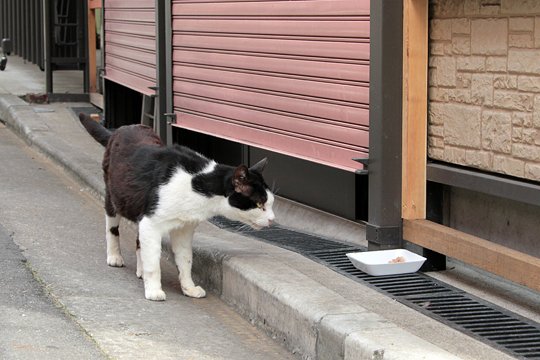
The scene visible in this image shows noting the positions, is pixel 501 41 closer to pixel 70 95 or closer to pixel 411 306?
pixel 411 306

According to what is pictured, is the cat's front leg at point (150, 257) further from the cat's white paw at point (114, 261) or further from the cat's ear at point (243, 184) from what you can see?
the cat's white paw at point (114, 261)

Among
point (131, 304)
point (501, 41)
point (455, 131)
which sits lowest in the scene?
point (131, 304)

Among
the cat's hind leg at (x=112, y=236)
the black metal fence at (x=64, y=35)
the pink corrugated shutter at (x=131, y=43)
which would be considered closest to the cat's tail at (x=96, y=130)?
the cat's hind leg at (x=112, y=236)

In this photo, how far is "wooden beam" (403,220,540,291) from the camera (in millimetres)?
5832

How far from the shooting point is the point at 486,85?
21.0 ft

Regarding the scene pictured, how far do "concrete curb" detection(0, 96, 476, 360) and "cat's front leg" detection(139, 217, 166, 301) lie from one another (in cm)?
42

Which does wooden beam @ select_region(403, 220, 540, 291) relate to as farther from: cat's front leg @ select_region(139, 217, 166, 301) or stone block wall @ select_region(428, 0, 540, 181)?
cat's front leg @ select_region(139, 217, 166, 301)

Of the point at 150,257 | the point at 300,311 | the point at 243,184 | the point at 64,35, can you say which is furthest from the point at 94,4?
the point at 300,311

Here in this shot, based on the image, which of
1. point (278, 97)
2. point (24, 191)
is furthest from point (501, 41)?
point (24, 191)

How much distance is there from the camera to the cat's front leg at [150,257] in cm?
671

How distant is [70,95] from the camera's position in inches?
634

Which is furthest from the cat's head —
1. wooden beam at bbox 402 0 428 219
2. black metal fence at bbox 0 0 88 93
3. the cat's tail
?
black metal fence at bbox 0 0 88 93

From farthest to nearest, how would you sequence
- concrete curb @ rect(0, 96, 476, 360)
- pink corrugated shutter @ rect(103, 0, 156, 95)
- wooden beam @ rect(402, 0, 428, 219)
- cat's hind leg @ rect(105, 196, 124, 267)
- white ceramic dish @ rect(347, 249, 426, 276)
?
pink corrugated shutter @ rect(103, 0, 156, 95)
cat's hind leg @ rect(105, 196, 124, 267)
wooden beam @ rect(402, 0, 428, 219)
white ceramic dish @ rect(347, 249, 426, 276)
concrete curb @ rect(0, 96, 476, 360)

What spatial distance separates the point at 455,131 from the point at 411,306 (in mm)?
1260
